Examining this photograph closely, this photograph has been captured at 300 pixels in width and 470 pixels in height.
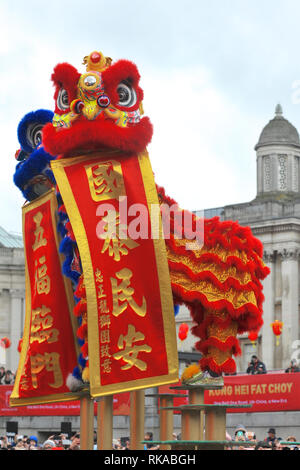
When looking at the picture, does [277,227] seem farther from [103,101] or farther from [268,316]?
[103,101]

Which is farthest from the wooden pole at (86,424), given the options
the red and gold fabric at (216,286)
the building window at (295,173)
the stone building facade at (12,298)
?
the stone building facade at (12,298)

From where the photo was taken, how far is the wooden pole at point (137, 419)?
17750 mm

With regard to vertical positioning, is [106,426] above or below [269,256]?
below

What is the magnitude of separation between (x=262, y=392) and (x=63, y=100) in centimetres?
1843

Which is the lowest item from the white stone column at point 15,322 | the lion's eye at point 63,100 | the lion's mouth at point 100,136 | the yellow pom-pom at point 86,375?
the yellow pom-pom at point 86,375

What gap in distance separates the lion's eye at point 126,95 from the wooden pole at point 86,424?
Answer: 16.7 feet

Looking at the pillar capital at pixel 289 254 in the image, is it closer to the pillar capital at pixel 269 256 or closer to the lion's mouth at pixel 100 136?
the pillar capital at pixel 269 256

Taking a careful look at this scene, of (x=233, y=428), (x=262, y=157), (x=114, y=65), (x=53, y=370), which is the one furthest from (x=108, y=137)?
(x=262, y=157)

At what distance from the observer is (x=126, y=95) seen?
56.2 ft

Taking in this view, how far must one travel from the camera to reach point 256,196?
61562mm

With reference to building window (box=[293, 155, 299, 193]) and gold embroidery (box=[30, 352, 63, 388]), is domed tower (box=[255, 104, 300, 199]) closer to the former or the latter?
building window (box=[293, 155, 299, 193])

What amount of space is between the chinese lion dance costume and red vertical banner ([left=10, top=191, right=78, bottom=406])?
4.07 ft

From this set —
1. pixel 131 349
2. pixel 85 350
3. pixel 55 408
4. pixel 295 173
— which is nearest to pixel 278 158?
pixel 295 173
